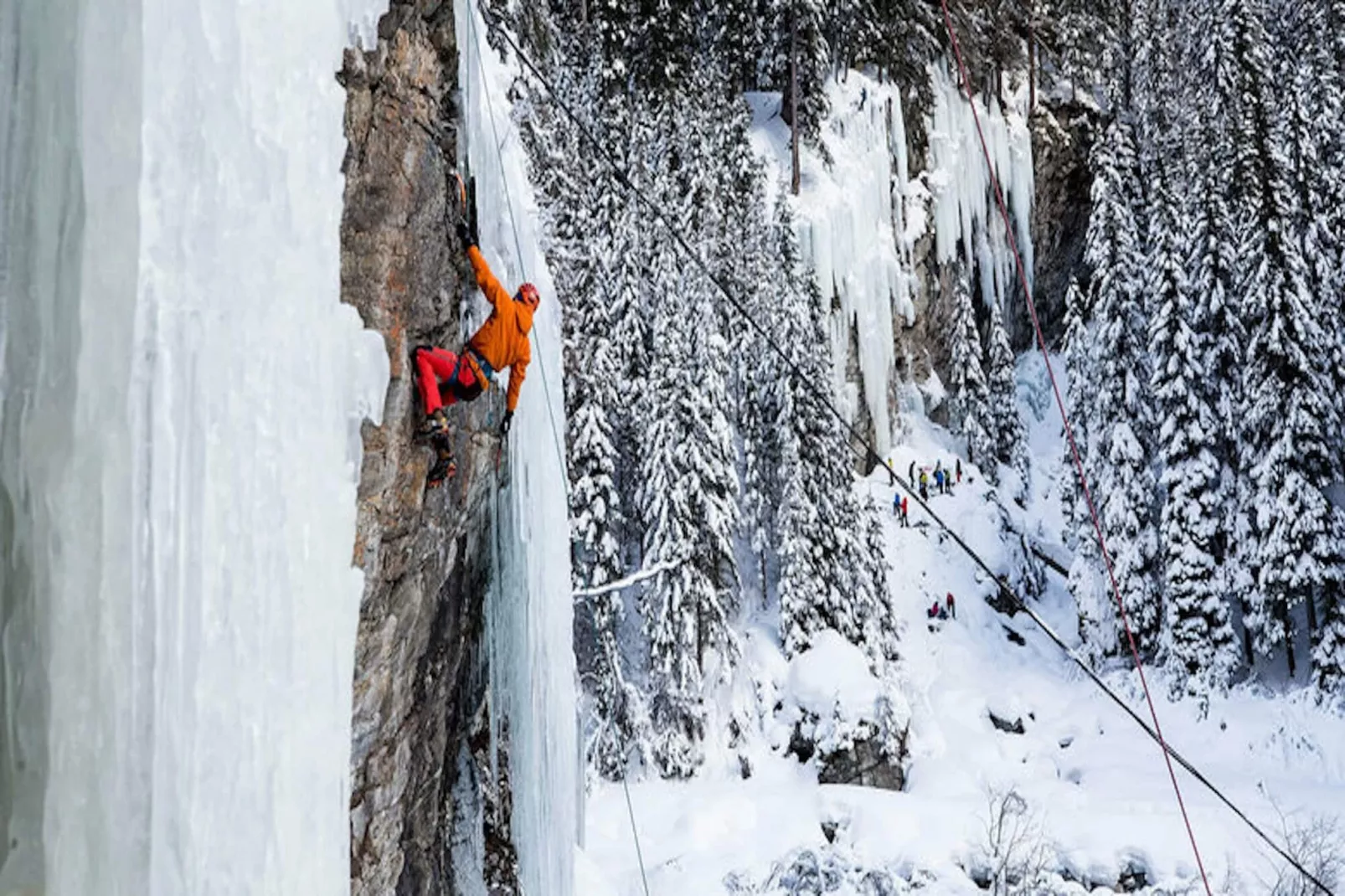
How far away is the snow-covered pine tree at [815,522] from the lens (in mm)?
19172

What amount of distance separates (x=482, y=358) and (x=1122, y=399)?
1966 centimetres

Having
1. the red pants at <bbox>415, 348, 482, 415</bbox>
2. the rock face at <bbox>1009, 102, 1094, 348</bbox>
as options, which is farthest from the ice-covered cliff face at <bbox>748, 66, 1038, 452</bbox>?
the red pants at <bbox>415, 348, 482, 415</bbox>

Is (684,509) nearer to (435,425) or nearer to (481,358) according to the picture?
(481,358)

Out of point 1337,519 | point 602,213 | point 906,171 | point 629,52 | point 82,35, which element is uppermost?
point 629,52

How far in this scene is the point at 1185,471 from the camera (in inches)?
745

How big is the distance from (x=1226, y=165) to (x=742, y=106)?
1199 cm

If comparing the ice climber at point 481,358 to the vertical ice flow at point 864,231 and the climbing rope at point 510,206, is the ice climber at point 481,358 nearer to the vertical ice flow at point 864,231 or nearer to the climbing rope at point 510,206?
the climbing rope at point 510,206

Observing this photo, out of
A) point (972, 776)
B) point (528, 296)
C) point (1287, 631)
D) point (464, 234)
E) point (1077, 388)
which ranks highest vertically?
point (464, 234)

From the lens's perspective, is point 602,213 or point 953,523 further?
point 953,523

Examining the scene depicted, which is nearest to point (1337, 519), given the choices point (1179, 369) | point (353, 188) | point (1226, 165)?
point (1179, 369)

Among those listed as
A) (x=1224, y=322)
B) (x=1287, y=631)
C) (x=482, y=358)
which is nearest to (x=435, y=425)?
(x=482, y=358)

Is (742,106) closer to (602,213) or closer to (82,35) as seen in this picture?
(602,213)

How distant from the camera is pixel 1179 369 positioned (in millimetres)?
19172

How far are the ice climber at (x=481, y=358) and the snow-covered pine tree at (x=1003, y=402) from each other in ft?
87.3
